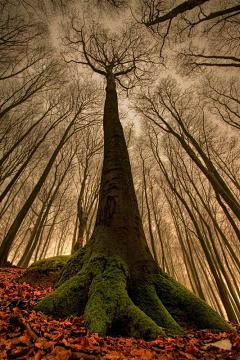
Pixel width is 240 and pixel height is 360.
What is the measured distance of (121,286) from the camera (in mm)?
1854

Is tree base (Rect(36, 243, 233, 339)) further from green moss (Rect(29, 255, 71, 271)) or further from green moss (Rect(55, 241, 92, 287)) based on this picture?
→ green moss (Rect(29, 255, 71, 271))

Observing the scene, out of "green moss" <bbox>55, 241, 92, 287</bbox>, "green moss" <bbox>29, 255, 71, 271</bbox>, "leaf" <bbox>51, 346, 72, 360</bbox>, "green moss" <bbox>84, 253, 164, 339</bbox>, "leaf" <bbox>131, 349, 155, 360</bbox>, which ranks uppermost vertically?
"green moss" <bbox>29, 255, 71, 271</bbox>

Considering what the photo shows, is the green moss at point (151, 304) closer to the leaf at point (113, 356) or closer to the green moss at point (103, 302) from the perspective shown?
the green moss at point (103, 302)

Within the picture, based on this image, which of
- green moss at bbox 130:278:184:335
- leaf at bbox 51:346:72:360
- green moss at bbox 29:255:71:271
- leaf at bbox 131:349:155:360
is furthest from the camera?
green moss at bbox 29:255:71:271

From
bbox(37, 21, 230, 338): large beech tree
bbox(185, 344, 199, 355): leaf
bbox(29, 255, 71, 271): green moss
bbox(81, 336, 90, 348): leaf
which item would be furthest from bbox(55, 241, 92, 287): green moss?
bbox(29, 255, 71, 271): green moss

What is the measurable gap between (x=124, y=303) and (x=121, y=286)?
7.0 inches

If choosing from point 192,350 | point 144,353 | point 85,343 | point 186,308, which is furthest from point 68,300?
point 186,308

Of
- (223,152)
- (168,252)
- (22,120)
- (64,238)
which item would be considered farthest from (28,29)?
(168,252)

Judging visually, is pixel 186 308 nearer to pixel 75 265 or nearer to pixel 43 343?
pixel 75 265

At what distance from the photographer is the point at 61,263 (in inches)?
196

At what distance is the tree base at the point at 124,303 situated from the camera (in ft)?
5.08

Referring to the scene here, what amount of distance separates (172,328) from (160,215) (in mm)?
16380

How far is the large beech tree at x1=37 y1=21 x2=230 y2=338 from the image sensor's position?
5.25 feet

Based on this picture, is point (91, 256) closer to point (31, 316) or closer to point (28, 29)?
point (31, 316)
